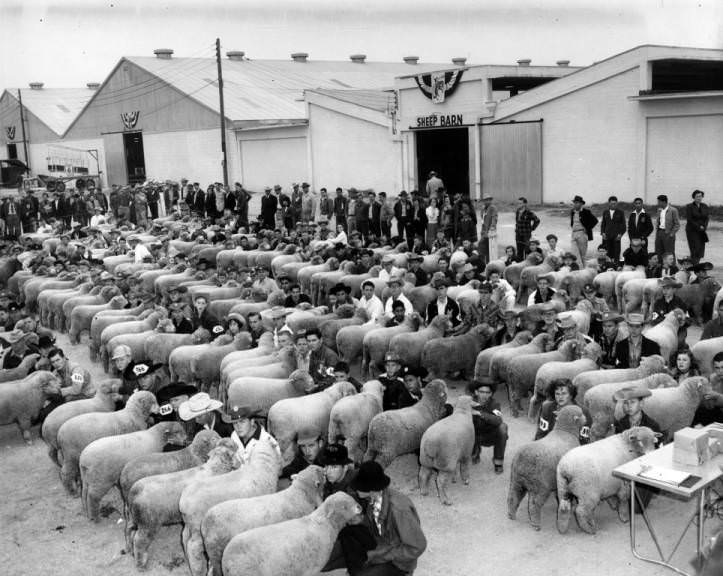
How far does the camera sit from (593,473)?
6.65 metres

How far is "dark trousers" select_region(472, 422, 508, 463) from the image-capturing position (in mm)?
8188

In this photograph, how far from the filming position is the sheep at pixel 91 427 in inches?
313

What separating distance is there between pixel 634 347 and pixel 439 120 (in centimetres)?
2169

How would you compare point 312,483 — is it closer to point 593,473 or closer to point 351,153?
point 593,473

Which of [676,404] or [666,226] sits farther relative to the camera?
[666,226]

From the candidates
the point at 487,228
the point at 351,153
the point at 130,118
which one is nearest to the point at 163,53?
the point at 130,118

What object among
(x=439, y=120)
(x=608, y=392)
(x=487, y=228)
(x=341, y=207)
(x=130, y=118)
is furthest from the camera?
(x=130, y=118)

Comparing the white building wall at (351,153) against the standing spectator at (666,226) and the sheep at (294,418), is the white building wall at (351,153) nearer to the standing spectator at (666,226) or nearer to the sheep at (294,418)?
the standing spectator at (666,226)

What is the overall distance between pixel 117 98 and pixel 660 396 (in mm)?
44916

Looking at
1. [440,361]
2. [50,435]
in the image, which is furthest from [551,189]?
[50,435]

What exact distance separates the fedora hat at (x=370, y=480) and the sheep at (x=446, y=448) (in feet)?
5.45

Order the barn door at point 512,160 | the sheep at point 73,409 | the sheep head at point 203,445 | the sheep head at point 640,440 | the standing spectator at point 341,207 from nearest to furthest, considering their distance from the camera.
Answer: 1. the sheep head at point 640,440
2. the sheep head at point 203,445
3. the sheep at point 73,409
4. the standing spectator at point 341,207
5. the barn door at point 512,160

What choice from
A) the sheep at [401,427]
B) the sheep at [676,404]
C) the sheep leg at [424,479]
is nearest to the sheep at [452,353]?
the sheep at [401,427]

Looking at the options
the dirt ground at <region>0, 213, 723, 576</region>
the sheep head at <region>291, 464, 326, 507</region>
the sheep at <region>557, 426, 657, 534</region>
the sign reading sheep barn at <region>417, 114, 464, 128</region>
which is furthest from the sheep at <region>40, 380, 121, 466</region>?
the sign reading sheep barn at <region>417, 114, 464, 128</region>
